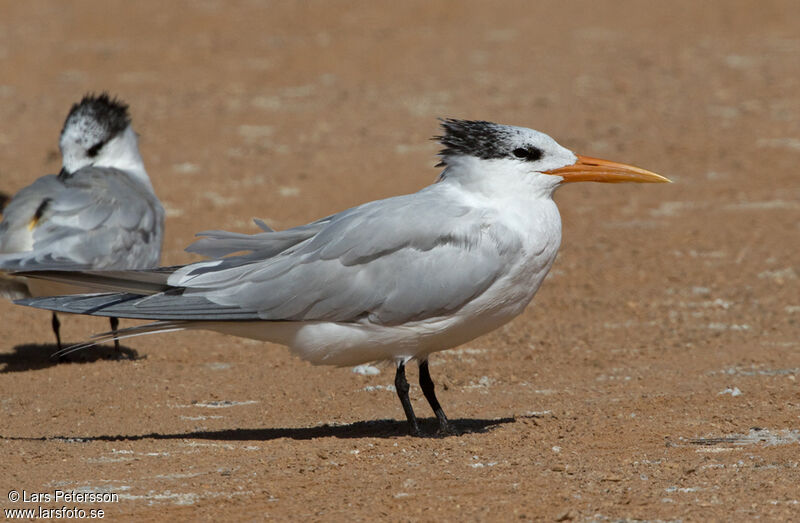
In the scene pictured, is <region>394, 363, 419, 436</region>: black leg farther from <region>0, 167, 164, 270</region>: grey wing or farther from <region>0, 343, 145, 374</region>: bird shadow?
<region>0, 343, 145, 374</region>: bird shadow

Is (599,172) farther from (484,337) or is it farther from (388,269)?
(484,337)

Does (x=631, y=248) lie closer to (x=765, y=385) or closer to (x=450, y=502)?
(x=765, y=385)

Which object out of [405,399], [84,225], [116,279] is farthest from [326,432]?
[84,225]

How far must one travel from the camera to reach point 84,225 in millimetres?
8344

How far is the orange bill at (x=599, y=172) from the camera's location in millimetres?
6227

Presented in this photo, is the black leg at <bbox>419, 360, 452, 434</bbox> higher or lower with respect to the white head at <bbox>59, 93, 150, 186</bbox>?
lower

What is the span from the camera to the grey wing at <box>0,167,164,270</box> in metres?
8.11

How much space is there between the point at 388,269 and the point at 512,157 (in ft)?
2.80

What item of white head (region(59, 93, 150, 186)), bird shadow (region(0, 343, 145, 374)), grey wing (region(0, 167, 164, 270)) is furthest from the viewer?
white head (region(59, 93, 150, 186))

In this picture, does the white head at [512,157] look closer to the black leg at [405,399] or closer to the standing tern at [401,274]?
the standing tern at [401,274]

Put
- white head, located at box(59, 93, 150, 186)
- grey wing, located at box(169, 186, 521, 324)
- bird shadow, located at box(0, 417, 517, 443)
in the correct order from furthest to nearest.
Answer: white head, located at box(59, 93, 150, 186), bird shadow, located at box(0, 417, 517, 443), grey wing, located at box(169, 186, 521, 324)

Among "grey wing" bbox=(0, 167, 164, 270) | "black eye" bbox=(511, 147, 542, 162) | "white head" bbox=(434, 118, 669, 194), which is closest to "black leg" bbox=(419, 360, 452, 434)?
"white head" bbox=(434, 118, 669, 194)

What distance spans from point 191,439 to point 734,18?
15.6 meters

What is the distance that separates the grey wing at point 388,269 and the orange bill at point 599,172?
0.51 metres
